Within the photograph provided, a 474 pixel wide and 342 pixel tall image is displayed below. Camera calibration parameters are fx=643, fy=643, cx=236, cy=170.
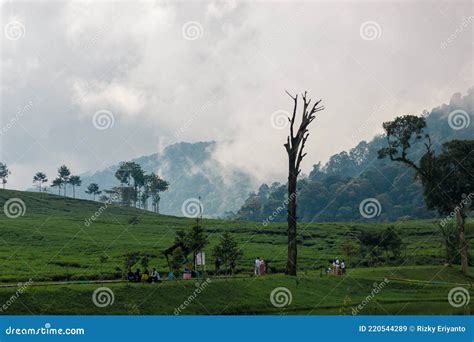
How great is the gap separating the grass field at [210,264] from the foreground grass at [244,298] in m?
0.07

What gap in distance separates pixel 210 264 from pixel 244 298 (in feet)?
104

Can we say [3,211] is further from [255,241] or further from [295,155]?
[295,155]

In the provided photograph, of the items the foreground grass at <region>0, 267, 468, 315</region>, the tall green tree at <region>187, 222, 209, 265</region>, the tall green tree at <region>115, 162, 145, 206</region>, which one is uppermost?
the tall green tree at <region>115, 162, 145, 206</region>

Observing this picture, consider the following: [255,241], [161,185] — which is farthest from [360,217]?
[255,241]

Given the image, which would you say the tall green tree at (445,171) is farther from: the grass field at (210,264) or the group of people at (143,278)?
the group of people at (143,278)

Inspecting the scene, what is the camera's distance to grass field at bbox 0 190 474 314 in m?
35.3

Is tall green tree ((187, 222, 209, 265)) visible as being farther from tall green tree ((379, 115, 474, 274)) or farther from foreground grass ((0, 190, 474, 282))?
tall green tree ((379, 115, 474, 274))

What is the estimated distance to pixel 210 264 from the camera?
7125 centimetres

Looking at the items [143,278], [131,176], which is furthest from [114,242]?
[131,176]

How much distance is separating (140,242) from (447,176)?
4192cm

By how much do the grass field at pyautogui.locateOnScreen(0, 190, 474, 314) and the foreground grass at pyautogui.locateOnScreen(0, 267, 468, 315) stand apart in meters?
0.07

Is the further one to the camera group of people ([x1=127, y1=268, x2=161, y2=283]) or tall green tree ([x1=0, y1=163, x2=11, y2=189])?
tall green tree ([x1=0, y1=163, x2=11, y2=189])

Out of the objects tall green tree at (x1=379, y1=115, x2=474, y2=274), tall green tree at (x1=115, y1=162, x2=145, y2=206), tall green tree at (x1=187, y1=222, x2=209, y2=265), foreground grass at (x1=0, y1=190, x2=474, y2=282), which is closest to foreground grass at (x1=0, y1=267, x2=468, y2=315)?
tall green tree at (x1=187, y1=222, x2=209, y2=265)

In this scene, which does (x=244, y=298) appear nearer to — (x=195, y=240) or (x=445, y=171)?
(x=195, y=240)
